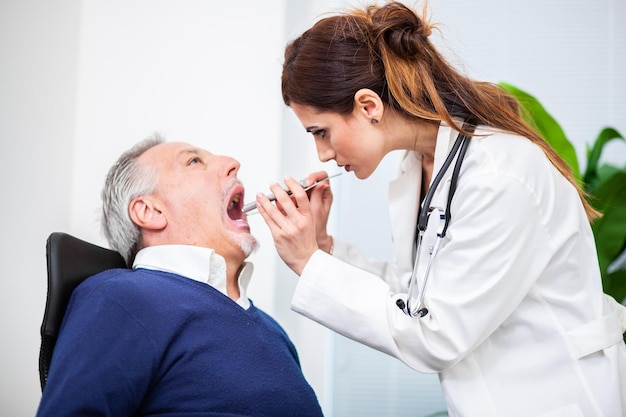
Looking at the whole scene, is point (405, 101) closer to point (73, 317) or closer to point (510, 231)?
point (510, 231)

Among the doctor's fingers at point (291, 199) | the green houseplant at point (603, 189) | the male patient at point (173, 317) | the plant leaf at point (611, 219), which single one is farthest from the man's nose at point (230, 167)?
the plant leaf at point (611, 219)

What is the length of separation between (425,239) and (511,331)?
256mm

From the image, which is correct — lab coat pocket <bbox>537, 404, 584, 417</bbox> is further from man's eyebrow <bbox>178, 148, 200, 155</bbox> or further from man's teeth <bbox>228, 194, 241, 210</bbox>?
man's eyebrow <bbox>178, 148, 200, 155</bbox>

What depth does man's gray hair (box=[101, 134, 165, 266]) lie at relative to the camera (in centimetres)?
158

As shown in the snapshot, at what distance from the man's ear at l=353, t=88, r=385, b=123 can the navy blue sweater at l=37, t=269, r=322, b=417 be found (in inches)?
20.6

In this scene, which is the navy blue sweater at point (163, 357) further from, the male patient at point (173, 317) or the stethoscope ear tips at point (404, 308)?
the stethoscope ear tips at point (404, 308)

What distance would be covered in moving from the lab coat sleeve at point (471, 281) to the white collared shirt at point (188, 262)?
0.39m

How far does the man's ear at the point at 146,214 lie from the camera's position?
1561 millimetres

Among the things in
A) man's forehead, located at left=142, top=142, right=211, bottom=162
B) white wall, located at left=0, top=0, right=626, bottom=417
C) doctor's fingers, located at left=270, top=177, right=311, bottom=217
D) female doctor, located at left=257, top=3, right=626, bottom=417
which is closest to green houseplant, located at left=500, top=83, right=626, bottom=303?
white wall, located at left=0, top=0, right=626, bottom=417

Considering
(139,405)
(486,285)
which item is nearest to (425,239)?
(486,285)

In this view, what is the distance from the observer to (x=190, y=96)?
2.18 meters

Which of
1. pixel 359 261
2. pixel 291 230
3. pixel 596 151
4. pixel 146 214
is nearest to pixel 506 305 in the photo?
pixel 291 230

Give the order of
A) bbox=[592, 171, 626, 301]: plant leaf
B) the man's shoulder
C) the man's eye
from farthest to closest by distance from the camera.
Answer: bbox=[592, 171, 626, 301]: plant leaf
the man's eye
the man's shoulder

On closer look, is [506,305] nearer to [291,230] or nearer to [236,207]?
[291,230]
